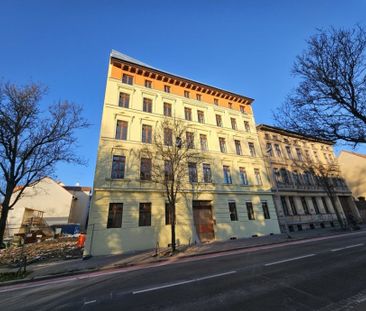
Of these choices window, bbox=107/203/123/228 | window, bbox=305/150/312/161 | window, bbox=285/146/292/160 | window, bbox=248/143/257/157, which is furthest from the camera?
window, bbox=305/150/312/161

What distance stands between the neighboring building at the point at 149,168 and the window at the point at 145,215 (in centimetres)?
8

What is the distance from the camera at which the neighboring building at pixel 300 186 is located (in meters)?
24.0

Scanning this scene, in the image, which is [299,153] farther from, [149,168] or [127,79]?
[127,79]

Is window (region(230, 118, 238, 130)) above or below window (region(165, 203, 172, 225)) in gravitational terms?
above

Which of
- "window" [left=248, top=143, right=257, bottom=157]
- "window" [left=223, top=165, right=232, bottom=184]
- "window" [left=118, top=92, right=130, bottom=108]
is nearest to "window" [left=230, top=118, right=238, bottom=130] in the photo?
"window" [left=248, top=143, right=257, bottom=157]

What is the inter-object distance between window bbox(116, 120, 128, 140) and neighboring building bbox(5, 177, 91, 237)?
19.3 meters

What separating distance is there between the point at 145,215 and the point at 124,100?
12010 mm

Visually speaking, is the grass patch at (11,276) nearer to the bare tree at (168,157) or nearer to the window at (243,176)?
the bare tree at (168,157)

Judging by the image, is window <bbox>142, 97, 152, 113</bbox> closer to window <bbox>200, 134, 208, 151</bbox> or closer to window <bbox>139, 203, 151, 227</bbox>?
window <bbox>200, 134, 208, 151</bbox>

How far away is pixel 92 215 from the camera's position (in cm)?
1409

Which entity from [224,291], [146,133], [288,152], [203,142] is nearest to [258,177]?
[203,142]

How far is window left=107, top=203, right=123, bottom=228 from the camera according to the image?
14.6 metres

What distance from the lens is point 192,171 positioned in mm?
19328

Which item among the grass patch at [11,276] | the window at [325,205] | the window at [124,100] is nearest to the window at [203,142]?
the window at [124,100]
